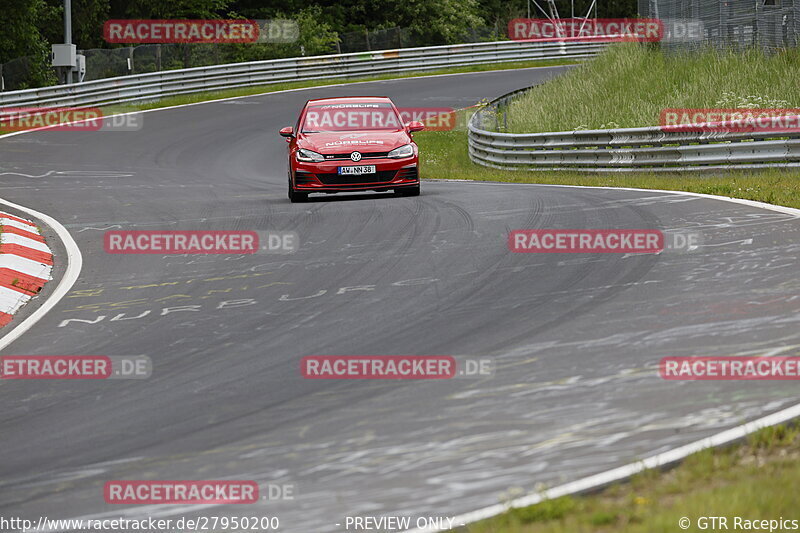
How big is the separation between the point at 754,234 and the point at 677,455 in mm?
6091

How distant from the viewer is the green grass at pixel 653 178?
1359cm

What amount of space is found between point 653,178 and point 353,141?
484cm

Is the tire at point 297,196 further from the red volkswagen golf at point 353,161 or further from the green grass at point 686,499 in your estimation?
the green grass at point 686,499

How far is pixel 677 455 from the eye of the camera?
4.60m

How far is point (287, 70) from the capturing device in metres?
40.5

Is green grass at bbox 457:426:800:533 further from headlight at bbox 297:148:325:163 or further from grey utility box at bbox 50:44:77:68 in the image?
grey utility box at bbox 50:44:77:68

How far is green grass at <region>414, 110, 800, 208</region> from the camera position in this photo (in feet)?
44.6

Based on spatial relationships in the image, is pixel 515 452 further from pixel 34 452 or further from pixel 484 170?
pixel 484 170

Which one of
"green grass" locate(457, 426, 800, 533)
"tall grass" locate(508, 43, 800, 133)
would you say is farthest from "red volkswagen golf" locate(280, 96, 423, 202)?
"green grass" locate(457, 426, 800, 533)

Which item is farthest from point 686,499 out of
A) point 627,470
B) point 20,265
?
point 20,265

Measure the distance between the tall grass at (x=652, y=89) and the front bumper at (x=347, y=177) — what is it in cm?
811

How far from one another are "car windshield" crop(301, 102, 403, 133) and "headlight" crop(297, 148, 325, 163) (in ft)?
2.31

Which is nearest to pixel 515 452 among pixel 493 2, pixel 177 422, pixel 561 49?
pixel 177 422

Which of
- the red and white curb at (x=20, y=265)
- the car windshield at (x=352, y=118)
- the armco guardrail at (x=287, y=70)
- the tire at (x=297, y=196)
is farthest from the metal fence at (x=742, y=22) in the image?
the red and white curb at (x=20, y=265)
